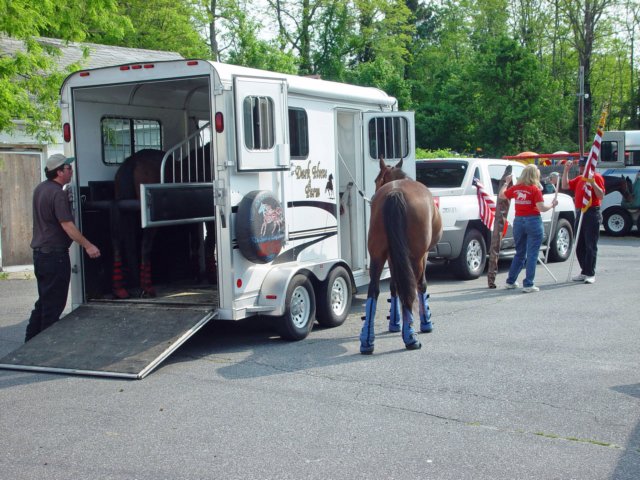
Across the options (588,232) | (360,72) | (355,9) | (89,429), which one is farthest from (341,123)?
(355,9)

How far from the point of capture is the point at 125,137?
30.7 ft

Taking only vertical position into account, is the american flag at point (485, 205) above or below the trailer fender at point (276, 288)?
above

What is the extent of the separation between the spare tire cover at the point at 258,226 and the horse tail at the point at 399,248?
1.14 m

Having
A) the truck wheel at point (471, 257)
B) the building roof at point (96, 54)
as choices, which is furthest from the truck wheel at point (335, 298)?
the building roof at point (96, 54)

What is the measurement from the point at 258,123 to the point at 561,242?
9.25 metres

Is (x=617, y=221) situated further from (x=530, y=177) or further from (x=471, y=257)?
(x=530, y=177)

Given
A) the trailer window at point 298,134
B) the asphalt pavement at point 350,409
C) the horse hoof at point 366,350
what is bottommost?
the asphalt pavement at point 350,409

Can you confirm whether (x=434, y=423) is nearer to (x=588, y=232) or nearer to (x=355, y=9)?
(x=588, y=232)

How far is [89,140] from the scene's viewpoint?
8.79m

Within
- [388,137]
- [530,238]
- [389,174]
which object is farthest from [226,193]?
[530,238]

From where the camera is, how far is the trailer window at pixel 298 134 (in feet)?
28.7

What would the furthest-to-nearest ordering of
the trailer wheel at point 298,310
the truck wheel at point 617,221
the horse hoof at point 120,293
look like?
1. the truck wheel at point 617,221
2. the horse hoof at point 120,293
3. the trailer wheel at point 298,310

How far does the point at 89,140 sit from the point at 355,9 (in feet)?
131

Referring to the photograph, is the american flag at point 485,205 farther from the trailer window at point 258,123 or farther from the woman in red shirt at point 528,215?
the trailer window at point 258,123
